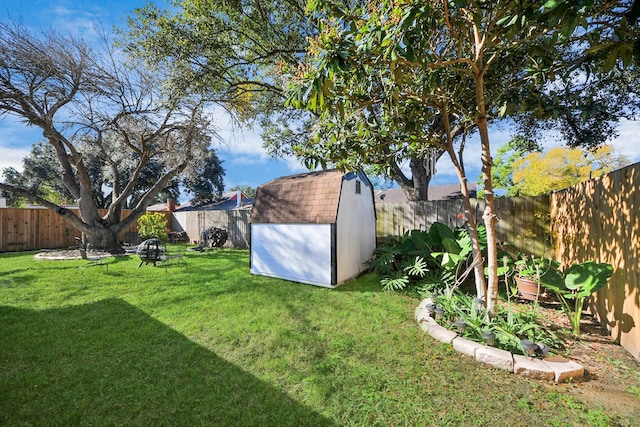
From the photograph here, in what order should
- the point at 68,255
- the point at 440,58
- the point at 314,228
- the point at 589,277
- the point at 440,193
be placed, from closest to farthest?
the point at 589,277
the point at 440,58
the point at 314,228
the point at 68,255
the point at 440,193

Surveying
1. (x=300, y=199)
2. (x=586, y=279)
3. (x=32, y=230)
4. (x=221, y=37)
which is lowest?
(x=586, y=279)

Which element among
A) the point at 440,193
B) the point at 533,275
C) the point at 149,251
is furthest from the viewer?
the point at 440,193

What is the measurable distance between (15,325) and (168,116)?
7674 millimetres

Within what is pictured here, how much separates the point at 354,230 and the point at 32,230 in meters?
12.6

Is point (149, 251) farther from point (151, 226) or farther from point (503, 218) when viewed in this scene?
point (503, 218)

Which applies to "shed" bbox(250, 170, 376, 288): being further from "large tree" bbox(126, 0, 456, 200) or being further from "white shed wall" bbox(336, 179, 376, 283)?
"large tree" bbox(126, 0, 456, 200)

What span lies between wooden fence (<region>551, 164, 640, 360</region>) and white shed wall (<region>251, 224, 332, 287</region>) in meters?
3.77

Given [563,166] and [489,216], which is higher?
[563,166]

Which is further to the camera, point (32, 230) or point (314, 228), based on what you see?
point (32, 230)

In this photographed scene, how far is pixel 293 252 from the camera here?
577cm

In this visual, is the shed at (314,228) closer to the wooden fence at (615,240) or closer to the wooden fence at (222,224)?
the wooden fence at (615,240)

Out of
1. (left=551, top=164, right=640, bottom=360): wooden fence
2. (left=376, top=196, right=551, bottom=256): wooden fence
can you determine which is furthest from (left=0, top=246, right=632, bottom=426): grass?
(left=376, top=196, right=551, bottom=256): wooden fence

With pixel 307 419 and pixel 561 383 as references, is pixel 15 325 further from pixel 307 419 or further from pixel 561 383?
pixel 561 383

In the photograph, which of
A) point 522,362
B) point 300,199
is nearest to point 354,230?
point 300,199
